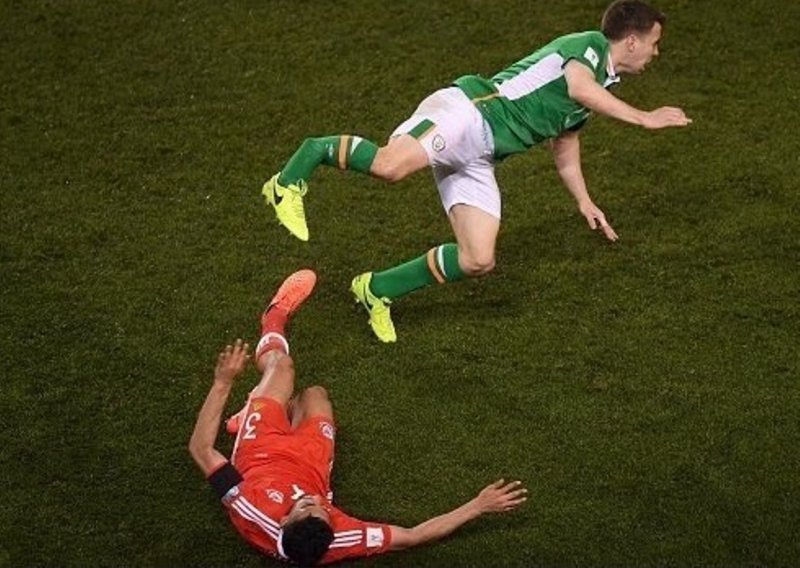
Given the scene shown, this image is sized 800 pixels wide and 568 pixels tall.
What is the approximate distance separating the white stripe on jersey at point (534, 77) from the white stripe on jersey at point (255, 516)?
225 cm

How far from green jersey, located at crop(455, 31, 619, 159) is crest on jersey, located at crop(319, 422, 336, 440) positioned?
1.49 meters

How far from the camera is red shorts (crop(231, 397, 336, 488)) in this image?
6.05 m

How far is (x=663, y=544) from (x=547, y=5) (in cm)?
451

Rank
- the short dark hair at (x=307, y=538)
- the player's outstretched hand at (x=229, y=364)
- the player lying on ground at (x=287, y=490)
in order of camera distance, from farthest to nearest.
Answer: the player's outstretched hand at (x=229, y=364), the player lying on ground at (x=287, y=490), the short dark hair at (x=307, y=538)

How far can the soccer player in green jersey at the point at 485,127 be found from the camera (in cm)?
646

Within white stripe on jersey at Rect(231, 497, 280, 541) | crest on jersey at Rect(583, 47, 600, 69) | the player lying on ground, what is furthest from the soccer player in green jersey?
white stripe on jersey at Rect(231, 497, 280, 541)

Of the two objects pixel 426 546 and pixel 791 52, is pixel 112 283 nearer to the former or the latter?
pixel 426 546

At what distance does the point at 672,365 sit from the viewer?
681cm

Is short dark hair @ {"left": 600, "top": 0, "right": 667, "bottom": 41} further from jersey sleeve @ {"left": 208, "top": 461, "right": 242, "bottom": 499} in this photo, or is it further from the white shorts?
jersey sleeve @ {"left": 208, "top": 461, "right": 242, "bottom": 499}

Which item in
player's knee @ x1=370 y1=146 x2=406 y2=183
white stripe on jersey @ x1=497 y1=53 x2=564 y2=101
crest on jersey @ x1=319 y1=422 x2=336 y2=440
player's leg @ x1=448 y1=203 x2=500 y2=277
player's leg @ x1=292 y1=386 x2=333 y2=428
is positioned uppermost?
white stripe on jersey @ x1=497 y1=53 x2=564 y2=101

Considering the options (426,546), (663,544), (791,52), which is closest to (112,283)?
(426,546)

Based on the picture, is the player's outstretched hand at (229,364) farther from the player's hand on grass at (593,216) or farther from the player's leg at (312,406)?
the player's hand on grass at (593,216)

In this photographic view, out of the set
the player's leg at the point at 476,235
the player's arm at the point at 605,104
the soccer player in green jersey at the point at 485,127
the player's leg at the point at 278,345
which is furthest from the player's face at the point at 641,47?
the player's leg at the point at 278,345

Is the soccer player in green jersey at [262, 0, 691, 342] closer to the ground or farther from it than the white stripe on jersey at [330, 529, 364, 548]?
farther from it
